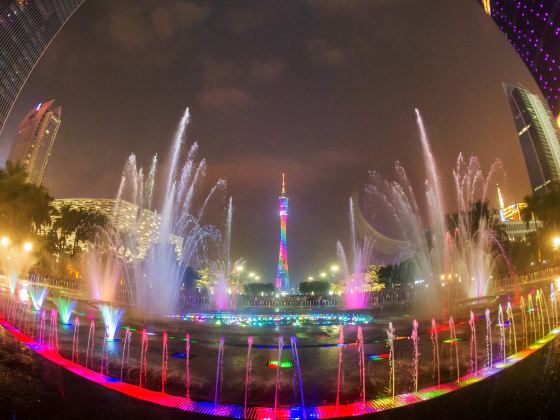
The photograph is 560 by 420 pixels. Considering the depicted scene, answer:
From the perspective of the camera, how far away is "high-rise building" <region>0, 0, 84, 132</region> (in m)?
60.3

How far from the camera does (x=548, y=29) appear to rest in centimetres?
3644

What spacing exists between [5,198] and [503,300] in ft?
131

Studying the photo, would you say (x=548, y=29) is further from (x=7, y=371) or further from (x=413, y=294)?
(x=7, y=371)

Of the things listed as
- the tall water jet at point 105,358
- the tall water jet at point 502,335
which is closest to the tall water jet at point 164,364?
the tall water jet at point 105,358

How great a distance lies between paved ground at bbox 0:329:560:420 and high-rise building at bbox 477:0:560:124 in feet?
128

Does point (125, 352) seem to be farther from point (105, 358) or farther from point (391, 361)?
point (391, 361)

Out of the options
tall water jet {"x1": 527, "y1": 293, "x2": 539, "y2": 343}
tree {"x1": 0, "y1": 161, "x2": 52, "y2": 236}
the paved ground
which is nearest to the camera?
the paved ground

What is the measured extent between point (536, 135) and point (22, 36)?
138m

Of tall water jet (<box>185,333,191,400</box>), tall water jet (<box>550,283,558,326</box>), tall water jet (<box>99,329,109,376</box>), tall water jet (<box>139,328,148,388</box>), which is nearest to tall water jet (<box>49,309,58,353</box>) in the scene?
tall water jet (<box>99,329,109,376</box>)

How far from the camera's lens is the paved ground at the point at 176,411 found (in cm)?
481

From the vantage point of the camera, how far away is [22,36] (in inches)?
2549

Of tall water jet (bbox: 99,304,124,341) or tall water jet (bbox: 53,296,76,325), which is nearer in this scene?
tall water jet (bbox: 99,304,124,341)

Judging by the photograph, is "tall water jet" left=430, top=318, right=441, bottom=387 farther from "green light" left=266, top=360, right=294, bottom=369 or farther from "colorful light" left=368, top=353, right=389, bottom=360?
"green light" left=266, top=360, right=294, bottom=369

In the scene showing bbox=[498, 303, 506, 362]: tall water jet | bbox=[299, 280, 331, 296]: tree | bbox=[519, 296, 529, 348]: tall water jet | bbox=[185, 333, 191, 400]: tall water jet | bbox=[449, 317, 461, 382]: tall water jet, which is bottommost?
bbox=[299, 280, 331, 296]: tree
